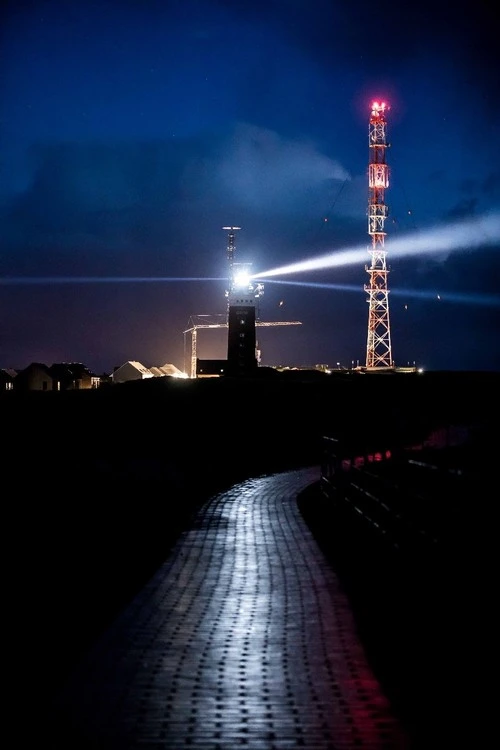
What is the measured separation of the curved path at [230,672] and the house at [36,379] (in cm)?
8563

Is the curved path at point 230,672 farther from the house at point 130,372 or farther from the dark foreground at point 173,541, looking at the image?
the house at point 130,372

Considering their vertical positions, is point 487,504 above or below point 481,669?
above

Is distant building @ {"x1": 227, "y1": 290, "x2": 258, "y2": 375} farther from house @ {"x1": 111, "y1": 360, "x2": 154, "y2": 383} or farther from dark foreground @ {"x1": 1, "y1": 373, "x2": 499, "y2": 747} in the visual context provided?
dark foreground @ {"x1": 1, "y1": 373, "x2": 499, "y2": 747}

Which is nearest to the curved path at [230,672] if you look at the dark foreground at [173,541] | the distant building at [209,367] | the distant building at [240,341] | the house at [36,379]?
the dark foreground at [173,541]

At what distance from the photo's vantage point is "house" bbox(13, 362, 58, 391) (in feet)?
311

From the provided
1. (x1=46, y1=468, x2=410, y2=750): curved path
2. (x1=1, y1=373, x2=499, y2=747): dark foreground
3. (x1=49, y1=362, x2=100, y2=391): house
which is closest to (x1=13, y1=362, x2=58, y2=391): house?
(x1=49, y1=362, x2=100, y2=391): house

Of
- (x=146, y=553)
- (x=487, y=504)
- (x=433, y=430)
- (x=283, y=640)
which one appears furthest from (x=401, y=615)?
(x=433, y=430)

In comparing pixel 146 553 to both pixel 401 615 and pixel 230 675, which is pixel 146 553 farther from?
pixel 230 675

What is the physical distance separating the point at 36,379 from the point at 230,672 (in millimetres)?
91049

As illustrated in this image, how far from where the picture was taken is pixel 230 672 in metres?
6.58

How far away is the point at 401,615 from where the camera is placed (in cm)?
819

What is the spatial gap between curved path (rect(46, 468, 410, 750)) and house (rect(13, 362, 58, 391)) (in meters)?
85.6

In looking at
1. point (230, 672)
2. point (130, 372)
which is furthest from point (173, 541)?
point (130, 372)

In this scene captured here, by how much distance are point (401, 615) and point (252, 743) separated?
3365 millimetres
